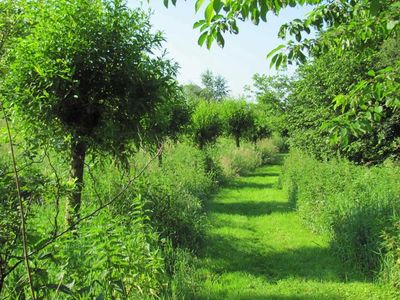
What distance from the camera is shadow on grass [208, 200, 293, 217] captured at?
11.4m

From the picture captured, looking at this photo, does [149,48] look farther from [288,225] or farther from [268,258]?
[288,225]

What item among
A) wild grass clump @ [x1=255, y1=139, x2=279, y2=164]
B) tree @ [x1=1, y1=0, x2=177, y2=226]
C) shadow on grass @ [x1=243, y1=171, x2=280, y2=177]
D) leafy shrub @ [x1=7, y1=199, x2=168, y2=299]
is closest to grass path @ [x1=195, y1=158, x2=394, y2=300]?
leafy shrub @ [x1=7, y1=199, x2=168, y2=299]

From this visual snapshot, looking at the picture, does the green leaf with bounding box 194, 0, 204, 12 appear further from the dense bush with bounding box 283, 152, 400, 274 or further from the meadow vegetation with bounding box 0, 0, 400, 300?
the dense bush with bounding box 283, 152, 400, 274

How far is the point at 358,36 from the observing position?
4.02 m

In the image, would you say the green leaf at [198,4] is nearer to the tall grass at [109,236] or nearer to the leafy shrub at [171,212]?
the tall grass at [109,236]

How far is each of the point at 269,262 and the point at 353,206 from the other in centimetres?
204

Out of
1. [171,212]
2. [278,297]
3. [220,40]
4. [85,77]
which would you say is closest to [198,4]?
[220,40]

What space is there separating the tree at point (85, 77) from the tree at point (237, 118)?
22.3 metres

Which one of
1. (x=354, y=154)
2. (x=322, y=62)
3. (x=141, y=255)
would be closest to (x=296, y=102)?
(x=322, y=62)

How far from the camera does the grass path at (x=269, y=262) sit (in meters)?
5.57

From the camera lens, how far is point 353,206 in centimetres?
Answer: 744

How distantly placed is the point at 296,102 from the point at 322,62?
273cm

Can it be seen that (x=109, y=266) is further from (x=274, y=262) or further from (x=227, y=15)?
(x=274, y=262)

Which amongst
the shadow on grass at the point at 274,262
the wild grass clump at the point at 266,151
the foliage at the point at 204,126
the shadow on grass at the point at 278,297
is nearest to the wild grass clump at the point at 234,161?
the foliage at the point at 204,126
